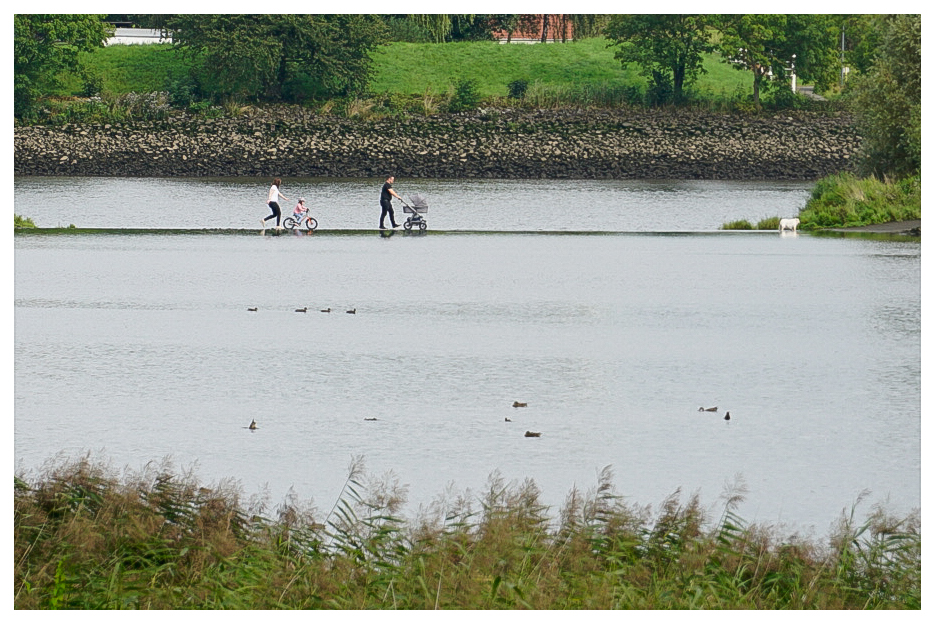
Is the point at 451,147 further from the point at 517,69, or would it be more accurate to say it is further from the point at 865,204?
the point at 865,204

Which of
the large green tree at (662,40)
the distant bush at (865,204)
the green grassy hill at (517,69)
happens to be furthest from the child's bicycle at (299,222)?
the green grassy hill at (517,69)

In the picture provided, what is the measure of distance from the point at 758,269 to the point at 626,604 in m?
16.5

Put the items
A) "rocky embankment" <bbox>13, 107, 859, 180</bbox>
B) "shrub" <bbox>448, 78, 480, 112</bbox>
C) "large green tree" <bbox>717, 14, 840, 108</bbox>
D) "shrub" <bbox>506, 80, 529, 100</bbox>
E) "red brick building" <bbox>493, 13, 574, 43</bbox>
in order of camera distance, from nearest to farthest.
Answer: "large green tree" <bbox>717, 14, 840, 108</bbox> → "red brick building" <bbox>493, 13, 574, 43</bbox> → "rocky embankment" <bbox>13, 107, 859, 180</bbox> → "shrub" <bbox>448, 78, 480, 112</bbox> → "shrub" <bbox>506, 80, 529, 100</bbox>

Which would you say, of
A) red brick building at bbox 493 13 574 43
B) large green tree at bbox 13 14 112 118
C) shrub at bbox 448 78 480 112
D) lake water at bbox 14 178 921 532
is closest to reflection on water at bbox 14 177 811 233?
large green tree at bbox 13 14 112 118

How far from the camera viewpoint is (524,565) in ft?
21.7

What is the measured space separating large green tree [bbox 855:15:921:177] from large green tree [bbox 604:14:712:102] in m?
34.4

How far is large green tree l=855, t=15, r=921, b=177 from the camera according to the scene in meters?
32.2

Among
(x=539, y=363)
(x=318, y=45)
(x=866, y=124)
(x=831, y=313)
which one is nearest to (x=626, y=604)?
(x=539, y=363)

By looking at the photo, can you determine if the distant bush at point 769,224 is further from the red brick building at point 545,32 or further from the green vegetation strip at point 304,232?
the red brick building at point 545,32

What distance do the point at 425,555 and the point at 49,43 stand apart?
57.8 metres

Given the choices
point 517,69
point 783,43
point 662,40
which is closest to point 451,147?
point 517,69

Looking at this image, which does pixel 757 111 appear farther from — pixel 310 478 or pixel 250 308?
pixel 310 478

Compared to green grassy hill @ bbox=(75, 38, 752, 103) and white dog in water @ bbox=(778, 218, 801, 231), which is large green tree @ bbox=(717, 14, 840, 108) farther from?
white dog in water @ bbox=(778, 218, 801, 231)

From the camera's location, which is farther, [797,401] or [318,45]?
[318,45]
